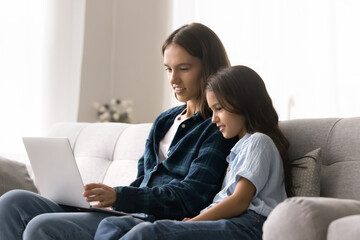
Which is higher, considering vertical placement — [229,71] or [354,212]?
[229,71]

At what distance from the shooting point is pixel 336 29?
3.65 m

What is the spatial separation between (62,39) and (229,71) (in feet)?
8.92

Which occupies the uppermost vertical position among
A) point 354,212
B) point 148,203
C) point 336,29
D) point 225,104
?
point 336,29

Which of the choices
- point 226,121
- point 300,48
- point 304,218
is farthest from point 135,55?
point 304,218

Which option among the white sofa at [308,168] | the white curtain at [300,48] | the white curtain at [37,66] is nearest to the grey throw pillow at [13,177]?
the white sofa at [308,168]

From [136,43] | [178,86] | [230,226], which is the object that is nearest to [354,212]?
[230,226]

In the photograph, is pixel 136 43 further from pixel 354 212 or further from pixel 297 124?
pixel 354 212

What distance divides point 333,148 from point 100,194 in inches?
29.1

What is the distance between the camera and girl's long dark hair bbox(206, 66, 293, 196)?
177cm

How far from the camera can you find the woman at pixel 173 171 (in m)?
1.63

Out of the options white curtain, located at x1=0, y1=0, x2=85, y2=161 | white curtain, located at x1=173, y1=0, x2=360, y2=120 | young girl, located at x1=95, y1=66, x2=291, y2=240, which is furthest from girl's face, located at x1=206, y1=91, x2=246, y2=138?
white curtain, located at x1=0, y1=0, x2=85, y2=161

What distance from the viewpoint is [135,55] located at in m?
4.70

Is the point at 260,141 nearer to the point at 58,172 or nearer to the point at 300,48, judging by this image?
the point at 58,172

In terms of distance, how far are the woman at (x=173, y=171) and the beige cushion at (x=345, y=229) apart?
74 cm
